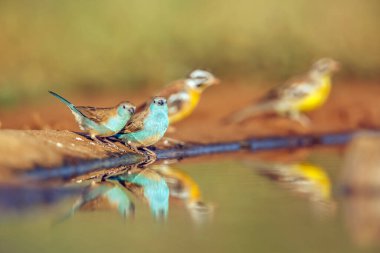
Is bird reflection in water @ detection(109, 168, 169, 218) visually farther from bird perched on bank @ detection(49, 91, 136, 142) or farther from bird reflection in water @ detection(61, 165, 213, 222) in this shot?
bird perched on bank @ detection(49, 91, 136, 142)

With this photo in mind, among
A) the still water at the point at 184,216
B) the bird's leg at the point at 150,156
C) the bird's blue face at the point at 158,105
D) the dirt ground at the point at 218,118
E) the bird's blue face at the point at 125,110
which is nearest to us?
the still water at the point at 184,216

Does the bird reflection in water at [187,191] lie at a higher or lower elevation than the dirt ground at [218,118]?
lower

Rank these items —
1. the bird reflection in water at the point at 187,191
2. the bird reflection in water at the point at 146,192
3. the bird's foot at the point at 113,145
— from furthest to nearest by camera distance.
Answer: the bird's foot at the point at 113,145 < the bird reflection in water at the point at 146,192 < the bird reflection in water at the point at 187,191

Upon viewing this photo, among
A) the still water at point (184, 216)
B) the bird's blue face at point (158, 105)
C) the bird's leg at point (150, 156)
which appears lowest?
the still water at point (184, 216)

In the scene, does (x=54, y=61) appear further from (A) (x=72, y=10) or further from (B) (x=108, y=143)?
(B) (x=108, y=143)

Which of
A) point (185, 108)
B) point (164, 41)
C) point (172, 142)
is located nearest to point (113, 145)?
point (172, 142)

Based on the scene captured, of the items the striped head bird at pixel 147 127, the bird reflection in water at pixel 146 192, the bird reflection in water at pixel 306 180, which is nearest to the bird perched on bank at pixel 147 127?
the striped head bird at pixel 147 127

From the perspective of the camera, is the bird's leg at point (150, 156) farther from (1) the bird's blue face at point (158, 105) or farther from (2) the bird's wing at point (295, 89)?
(2) the bird's wing at point (295, 89)

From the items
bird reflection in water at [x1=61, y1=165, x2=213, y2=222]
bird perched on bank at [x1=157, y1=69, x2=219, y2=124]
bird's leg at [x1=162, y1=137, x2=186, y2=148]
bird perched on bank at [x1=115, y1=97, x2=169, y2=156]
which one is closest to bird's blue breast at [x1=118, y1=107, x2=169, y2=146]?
bird perched on bank at [x1=115, y1=97, x2=169, y2=156]

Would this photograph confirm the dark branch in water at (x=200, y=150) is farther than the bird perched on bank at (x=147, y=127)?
No
